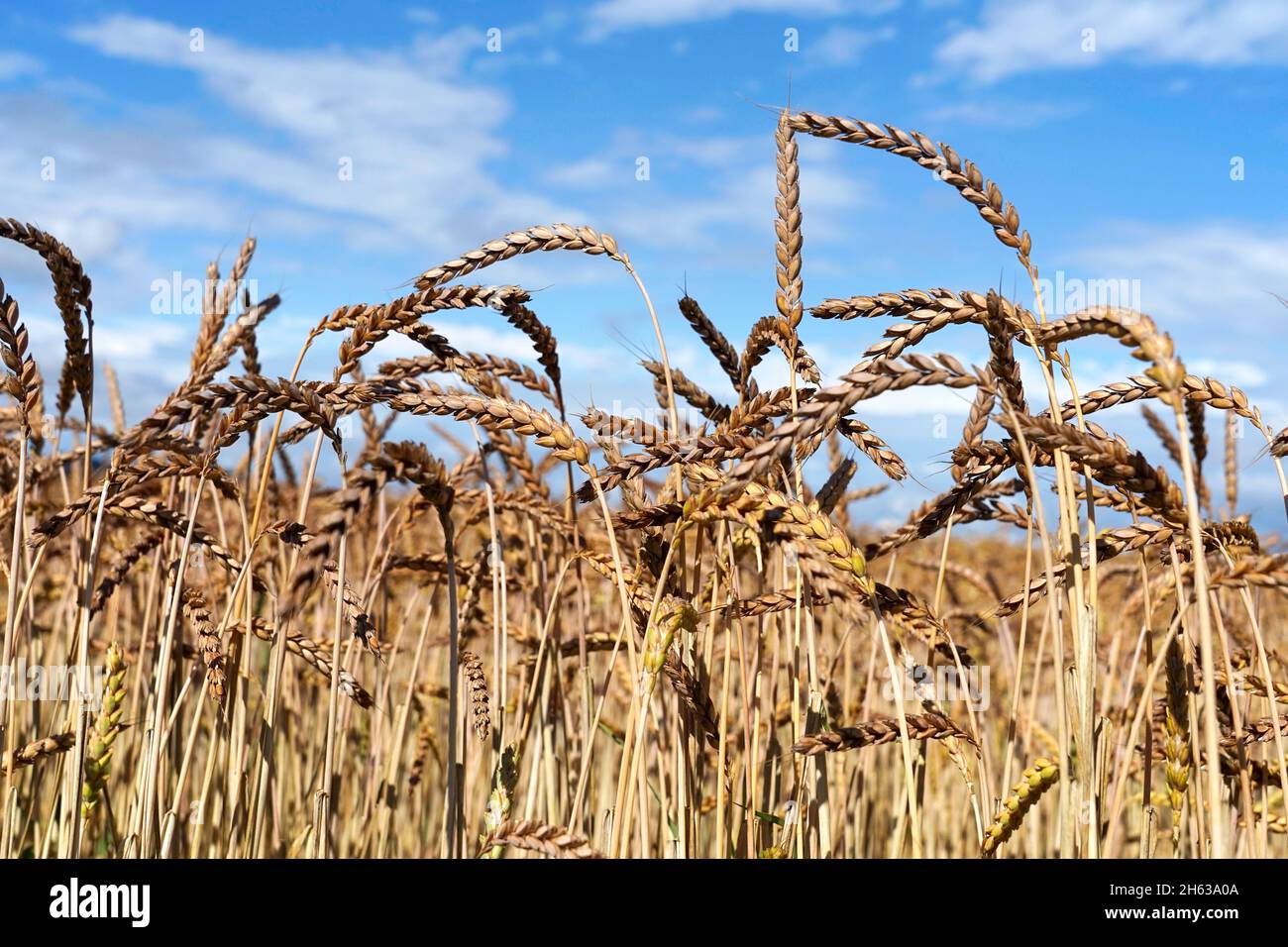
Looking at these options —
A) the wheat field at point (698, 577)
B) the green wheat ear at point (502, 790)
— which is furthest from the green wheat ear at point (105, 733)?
the green wheat ear at point (502, 790)

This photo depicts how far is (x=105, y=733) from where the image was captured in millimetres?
2303

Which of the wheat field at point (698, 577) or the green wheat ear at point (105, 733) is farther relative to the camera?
the green wheat ear at point (105, 733)

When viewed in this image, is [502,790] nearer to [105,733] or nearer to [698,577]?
[698,577]

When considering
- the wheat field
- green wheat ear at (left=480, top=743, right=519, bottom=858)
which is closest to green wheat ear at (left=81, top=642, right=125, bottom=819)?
the wheat field

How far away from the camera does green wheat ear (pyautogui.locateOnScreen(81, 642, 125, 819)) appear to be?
229 centimetres

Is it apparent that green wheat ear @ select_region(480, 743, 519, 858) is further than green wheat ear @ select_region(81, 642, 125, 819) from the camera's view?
No

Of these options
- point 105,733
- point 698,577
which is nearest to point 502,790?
point 698,577

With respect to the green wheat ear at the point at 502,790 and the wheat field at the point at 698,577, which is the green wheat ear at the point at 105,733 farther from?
the green wheat ear at the point at 502,790

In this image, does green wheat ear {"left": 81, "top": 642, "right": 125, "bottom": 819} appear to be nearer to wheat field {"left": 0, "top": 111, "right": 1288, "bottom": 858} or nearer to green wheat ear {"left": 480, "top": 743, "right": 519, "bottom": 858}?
wheat field {"left": 0, "top": 111, "right": 1288, "bottom": 858}

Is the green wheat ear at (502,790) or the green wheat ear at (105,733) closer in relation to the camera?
the green wheat ear at (502,790)

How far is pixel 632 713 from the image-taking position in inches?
66.8

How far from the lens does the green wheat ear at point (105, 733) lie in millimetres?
2291
